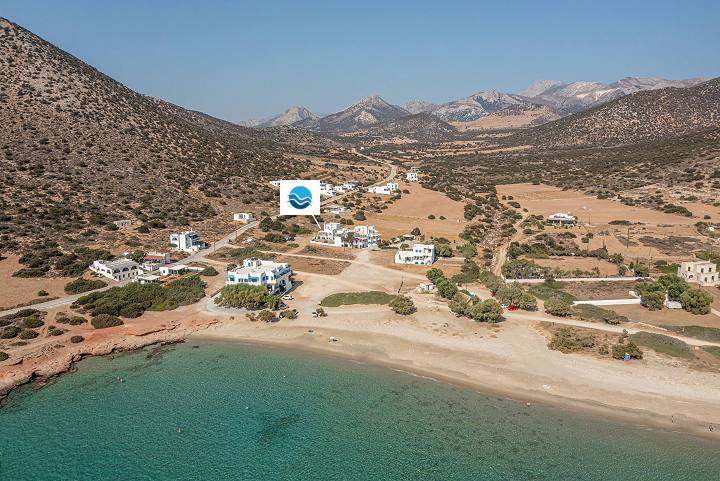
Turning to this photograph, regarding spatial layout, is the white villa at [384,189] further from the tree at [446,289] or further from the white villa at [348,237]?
the tree at [446,289]

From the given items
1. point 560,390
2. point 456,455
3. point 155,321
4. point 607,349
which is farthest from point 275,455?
point 607,349

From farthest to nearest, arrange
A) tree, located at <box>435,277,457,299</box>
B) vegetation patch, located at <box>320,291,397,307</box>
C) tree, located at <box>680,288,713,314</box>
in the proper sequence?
tree, located at <box>435,277,457,299</box> → vegetation patch, located at <box>320,291,397,307</box> → tree, located at <box>680,288,713,314</box>

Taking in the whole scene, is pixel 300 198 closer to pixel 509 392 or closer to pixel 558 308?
pixel 558 308

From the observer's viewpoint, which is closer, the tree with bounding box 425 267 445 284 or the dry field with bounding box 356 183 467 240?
the tree with bounding box 425 267 445 284

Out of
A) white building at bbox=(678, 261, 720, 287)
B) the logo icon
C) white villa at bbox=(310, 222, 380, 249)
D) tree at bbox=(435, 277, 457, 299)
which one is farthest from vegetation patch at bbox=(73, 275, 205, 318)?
white building at bbox=(678, 261, 720, 287)

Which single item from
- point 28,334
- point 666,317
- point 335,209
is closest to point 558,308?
point 666,317

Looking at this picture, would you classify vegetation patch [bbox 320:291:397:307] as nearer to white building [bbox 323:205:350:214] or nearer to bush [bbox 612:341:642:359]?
bush [bbox 612:341:642:359]
